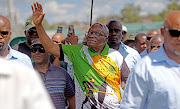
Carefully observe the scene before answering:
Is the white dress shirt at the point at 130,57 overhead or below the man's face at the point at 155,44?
below

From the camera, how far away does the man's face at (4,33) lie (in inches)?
133

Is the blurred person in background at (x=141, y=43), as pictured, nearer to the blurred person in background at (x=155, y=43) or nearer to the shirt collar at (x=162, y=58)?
the blurred person in background at (x=155, y=43)

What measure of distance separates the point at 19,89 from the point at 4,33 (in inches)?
93.0

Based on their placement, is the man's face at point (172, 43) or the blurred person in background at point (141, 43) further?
the blurred person in background at point (141, 43)

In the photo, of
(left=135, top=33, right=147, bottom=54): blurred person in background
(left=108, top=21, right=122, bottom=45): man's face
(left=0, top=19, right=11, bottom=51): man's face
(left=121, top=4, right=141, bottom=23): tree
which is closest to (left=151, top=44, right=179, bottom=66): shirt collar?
(left=0, top=19, right=11, bottom=51): man's face

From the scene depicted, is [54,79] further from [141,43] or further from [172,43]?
[141,43]

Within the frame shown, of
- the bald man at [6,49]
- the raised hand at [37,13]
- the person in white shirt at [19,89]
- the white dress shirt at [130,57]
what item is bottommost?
the white dress shirt at [130,57]

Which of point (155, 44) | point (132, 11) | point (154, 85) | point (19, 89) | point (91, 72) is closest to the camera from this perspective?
point (19, 89)

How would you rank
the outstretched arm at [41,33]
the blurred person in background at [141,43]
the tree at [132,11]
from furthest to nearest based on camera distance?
the tree at [132,11]
the blurred person in background at [141,43]
the outstretched arm at [41,33]

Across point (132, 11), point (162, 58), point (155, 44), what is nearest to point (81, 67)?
point (155, 44)

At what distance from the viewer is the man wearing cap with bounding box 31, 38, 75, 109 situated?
383 cm

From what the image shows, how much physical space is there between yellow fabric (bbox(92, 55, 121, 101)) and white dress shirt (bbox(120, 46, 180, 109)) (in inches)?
46.2

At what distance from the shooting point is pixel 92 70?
3.81 meters

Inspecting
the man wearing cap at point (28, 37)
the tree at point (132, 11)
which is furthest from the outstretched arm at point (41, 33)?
the tree at point (132, 11)
